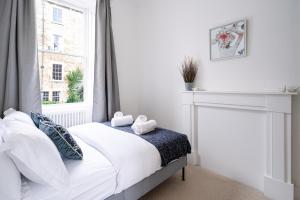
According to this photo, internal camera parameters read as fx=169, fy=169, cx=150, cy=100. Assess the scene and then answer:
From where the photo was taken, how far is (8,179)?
33.7 inches

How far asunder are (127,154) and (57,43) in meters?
2.15

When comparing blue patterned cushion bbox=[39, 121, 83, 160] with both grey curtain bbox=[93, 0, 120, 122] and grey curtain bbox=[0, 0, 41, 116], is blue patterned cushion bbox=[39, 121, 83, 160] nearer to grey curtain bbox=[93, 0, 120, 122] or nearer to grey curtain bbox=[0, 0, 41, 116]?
grey curtain bbox=[0, 0, 41, 116]

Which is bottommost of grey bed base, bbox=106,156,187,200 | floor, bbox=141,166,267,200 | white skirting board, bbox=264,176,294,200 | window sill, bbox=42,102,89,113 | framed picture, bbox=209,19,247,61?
floor, bbox=141,166,267,200

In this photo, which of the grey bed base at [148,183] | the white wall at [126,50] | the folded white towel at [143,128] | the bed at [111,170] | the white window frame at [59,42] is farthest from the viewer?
the white wall at [126,50]

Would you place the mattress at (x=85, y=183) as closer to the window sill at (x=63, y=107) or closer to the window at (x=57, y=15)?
the window sill at (x=63, y=107)

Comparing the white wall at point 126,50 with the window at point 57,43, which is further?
the white wall at point 126,50

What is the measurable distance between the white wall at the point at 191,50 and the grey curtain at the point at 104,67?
0.29 m

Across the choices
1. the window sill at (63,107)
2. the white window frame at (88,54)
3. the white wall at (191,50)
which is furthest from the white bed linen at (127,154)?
the white wall at (191,50)

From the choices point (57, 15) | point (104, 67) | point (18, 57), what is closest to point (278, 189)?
point (104, 67)

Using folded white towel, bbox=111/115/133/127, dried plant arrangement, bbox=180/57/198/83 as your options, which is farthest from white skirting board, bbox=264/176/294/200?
folded white towel, bbox=111/115/133/127

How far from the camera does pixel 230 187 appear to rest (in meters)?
1.95

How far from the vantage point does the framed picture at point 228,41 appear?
1993mm

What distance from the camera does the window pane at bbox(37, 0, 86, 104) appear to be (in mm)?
2457

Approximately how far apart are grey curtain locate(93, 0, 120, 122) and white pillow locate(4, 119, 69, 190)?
1.73 meters
